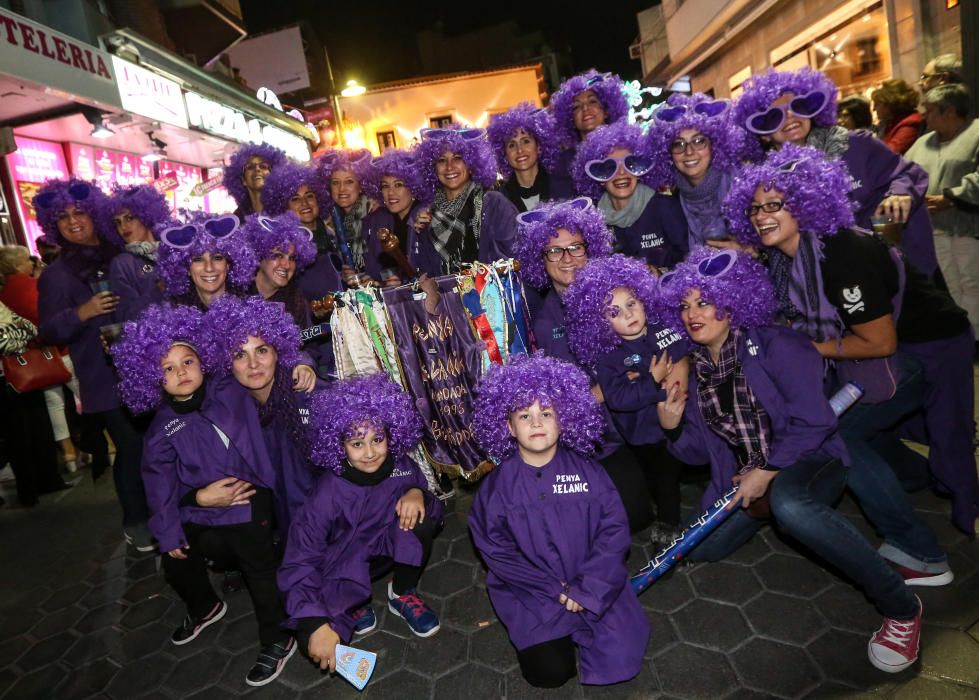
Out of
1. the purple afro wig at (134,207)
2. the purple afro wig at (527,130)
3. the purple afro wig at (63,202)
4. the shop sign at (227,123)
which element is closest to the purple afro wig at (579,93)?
the purple afro wig at (527,130)

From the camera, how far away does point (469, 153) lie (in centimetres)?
425

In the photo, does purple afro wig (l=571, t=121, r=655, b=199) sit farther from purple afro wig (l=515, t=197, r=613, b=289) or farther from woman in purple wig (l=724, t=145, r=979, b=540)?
woman in purple wig (l=724, t=145, r=979, b=540)

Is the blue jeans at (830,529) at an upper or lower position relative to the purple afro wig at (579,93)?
lower

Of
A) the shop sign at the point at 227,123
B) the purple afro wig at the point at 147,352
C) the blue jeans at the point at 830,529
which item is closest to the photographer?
the blue jeans at the point at 830,529

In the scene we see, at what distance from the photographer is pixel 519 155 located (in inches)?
175

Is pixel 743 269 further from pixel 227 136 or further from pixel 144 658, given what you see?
pixel 227 136

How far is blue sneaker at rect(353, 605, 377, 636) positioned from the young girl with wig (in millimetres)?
321

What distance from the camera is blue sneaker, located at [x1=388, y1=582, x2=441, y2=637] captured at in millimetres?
2883

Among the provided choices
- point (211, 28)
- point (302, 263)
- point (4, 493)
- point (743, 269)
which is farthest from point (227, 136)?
point (743, 269)

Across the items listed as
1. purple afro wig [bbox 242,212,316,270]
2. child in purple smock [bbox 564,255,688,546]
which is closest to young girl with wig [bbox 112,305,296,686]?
purple afro wig [bbox 242,212,316,270]

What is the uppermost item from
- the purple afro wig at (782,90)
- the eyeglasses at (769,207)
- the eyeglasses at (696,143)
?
the purple afro wig at (782,90)

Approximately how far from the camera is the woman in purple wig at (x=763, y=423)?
2264 millimetres

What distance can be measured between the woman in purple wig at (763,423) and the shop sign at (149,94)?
23.7 ft

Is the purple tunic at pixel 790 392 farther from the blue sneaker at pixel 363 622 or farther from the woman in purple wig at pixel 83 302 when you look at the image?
the woman in purple wig at pixel 83 302
